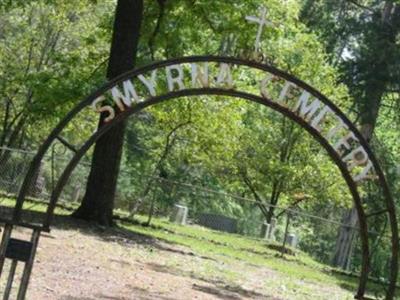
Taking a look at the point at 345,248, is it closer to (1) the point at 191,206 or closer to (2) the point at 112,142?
(1) the point at 191,206

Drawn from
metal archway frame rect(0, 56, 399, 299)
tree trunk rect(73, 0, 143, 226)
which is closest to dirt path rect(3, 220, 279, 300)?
tree trunk rect(73, 0, 143, 226)

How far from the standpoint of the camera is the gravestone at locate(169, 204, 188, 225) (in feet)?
78.1

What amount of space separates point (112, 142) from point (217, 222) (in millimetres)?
11251

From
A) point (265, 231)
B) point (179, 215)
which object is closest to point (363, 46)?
point (265, 231)

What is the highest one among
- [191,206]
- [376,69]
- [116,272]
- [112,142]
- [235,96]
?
[376,69]

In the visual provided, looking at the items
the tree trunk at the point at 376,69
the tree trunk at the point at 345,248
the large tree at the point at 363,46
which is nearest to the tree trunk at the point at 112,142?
the tree trunk at the point at 345,248

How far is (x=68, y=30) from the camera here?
27.6 metres

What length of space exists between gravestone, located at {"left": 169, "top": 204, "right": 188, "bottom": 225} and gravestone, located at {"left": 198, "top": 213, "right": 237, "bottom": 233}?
1.72 m

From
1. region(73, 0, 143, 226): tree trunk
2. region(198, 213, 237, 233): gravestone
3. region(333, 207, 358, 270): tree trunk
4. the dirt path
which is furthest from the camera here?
region(198, 213, 237, 233): gravestone

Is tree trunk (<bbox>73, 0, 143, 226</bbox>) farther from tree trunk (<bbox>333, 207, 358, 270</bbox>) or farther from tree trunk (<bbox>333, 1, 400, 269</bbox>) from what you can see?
tree trunk (<bbox>333, 1, 400, 269</bbox>)

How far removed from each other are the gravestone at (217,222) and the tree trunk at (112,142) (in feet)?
33.5

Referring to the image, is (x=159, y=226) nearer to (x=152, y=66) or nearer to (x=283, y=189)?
(x=283, y=189)

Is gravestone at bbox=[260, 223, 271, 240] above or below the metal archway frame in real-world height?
below

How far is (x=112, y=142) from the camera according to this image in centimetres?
1568
